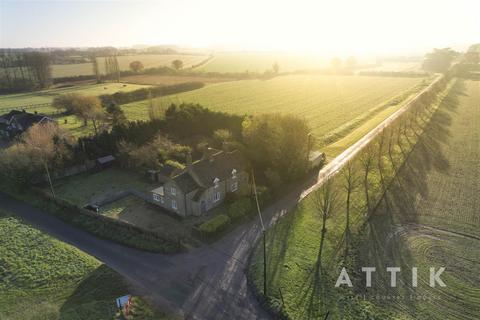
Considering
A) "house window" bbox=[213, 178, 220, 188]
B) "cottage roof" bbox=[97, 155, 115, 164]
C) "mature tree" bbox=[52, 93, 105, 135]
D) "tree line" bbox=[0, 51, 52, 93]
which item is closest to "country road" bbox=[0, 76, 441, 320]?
"house window" bbox=[213, 178, 220, 188]

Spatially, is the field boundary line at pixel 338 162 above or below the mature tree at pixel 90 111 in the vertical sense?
below

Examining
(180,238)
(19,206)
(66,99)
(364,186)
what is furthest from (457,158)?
(66,99)

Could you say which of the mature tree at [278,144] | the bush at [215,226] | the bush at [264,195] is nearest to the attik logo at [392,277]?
the bush at [215,226]

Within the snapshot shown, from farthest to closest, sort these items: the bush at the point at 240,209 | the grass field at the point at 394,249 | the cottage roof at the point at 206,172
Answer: the cottage roof at the point at 206,172
the bush at the point at 240,209
the grass field at the point at 394,249

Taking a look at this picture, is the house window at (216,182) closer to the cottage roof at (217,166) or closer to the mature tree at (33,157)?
the cottage roof at (217,166)

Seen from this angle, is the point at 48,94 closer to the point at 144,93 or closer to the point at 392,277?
the point at 144,93
